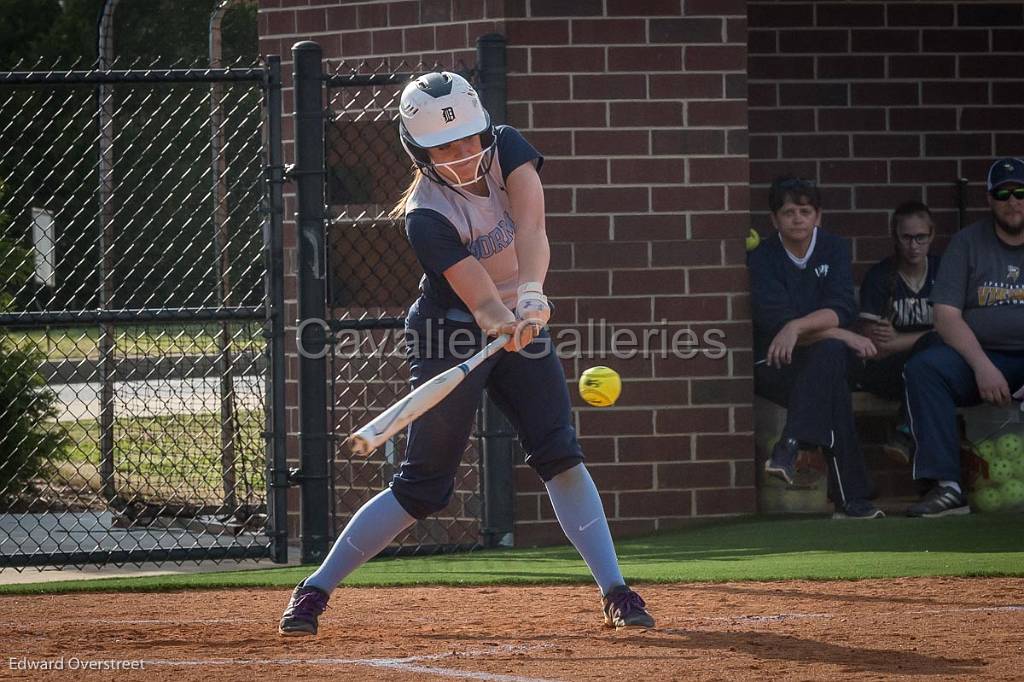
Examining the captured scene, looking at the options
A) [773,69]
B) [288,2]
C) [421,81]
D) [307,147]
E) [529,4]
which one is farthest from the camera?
[773,69]

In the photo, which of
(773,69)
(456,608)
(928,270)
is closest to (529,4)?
(773,69)

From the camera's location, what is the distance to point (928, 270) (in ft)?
29.0

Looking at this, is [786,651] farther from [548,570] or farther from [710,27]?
[710,27]

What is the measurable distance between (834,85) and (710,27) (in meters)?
1.69

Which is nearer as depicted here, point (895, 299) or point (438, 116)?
point (438, 116)

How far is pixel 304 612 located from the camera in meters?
5.37

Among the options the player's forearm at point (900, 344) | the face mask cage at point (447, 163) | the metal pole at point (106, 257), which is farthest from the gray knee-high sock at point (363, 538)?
the player's forearm at point (900, 344)

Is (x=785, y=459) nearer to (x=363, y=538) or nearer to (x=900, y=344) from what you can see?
(x=900, y=344)

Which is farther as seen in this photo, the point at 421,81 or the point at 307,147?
the point at 307,147

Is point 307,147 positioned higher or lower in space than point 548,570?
higher

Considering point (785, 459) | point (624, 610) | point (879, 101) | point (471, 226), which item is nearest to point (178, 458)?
point (785, 459)

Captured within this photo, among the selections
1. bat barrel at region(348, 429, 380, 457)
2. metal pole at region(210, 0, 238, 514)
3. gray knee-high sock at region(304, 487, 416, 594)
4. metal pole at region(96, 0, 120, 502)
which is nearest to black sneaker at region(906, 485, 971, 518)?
gray knee-high sock at region(304, 487, 416, 594)

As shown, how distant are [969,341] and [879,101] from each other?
2.13 meters

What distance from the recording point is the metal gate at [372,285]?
27.1 feet
